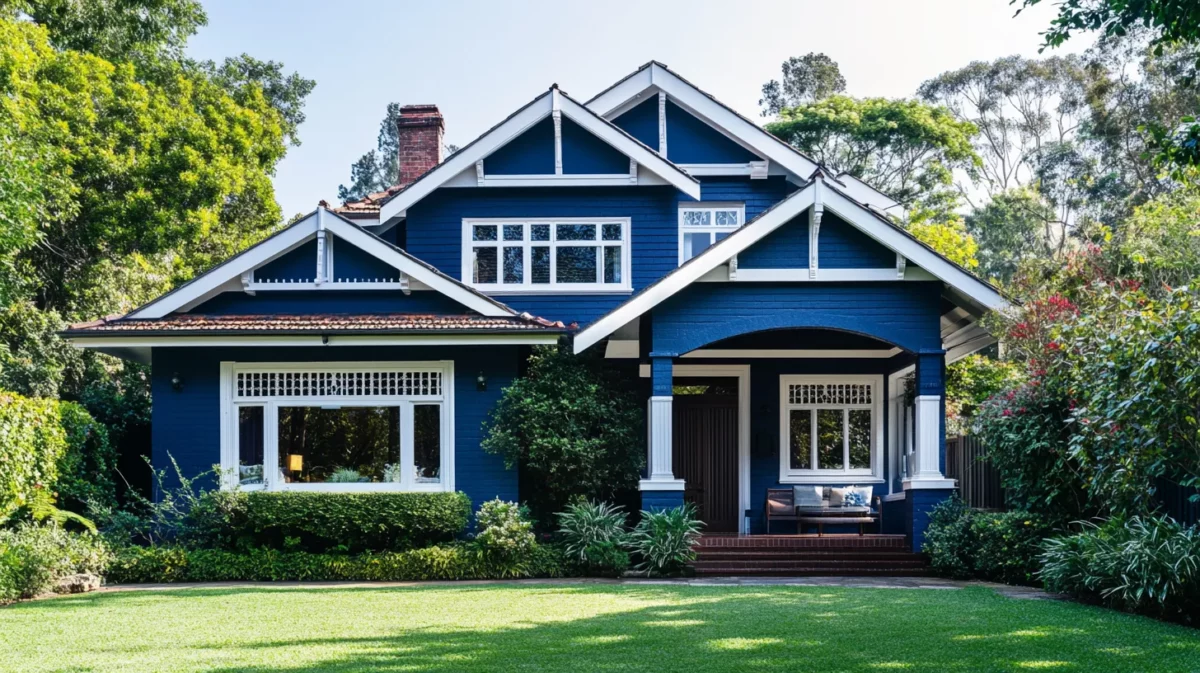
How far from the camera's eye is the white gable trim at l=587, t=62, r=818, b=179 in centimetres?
1933

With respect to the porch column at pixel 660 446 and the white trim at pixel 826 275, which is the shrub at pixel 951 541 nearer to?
the white trim at pixel 826 275

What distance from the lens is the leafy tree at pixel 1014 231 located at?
44250 mm

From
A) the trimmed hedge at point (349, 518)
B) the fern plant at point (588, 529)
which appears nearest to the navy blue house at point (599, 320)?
the fern plant at point (588, 529)

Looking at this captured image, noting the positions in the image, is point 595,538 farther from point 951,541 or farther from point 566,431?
point 951,541

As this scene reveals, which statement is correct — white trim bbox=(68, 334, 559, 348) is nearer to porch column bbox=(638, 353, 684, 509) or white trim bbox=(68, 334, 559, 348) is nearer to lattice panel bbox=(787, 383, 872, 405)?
porch column bbox=(638, 353, 684, 509)

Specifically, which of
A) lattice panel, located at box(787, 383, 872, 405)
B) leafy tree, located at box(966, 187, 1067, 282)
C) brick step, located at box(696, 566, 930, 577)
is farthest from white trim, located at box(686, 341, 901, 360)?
leafy tree, located at box(966, 187, 1067, 282)

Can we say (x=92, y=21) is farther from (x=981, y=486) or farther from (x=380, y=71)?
(x=981, y=486)

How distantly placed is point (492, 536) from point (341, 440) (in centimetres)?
312

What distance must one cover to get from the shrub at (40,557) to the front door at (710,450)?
8.95 m

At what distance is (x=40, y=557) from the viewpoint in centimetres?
1264

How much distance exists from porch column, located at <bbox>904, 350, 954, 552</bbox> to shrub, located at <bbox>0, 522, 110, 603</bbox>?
10679 mm

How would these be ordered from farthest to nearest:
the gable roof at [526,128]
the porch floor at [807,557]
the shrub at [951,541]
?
1. the gable roof at [526,128]
2. the porch floor at [807,557]
3. the shrub at [951,541]

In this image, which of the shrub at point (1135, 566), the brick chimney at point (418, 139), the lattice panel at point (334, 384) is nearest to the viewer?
the shrub at point (1135, 566)

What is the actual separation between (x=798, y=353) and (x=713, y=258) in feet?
13.1
